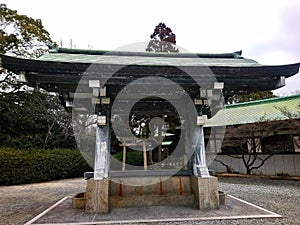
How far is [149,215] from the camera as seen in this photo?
4.02m

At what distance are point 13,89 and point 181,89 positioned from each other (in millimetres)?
11109

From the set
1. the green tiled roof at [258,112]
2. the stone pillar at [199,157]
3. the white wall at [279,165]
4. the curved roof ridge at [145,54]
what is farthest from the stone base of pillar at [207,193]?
the white wall at [279,165]

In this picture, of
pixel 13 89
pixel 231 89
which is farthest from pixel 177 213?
pixel 13 89

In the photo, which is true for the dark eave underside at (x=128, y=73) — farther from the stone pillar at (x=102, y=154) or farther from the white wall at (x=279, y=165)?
the white wall at (x=279, y=165)

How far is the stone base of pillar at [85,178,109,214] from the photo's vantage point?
414cm

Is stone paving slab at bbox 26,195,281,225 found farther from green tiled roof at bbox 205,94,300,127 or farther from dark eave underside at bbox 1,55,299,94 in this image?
green tiled roof at bbox 205,94,300,127

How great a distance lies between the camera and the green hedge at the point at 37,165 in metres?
9.45

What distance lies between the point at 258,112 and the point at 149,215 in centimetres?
891

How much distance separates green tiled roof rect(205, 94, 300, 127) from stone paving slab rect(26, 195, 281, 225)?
6159 millimetres

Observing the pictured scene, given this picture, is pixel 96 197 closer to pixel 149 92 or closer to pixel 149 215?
pixel 149 215

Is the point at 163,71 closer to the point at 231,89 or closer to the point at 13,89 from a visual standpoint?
the point at 231,89

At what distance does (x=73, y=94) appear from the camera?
4992mm

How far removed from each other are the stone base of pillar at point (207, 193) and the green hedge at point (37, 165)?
8236 mm

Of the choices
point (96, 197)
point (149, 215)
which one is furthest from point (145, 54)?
point (149, 215)
